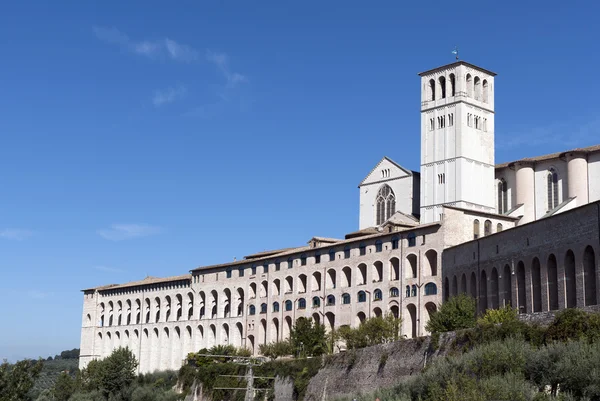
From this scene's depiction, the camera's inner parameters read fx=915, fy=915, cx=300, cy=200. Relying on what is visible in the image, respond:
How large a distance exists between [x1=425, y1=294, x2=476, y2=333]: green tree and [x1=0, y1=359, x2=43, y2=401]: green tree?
3235 cm

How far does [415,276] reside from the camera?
69250mm

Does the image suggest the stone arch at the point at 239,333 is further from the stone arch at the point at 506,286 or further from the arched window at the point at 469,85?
the stone arch at the point at 506,286

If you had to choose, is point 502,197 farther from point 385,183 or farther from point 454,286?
point 454,286

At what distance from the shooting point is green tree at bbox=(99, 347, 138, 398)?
81562 mm

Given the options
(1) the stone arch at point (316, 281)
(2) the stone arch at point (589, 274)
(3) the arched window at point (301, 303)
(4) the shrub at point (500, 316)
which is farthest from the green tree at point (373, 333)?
(2) the stone arch at point (589, 274)

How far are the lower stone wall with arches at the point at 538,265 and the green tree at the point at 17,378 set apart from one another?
33.3 metres

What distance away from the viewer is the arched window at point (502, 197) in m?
83.2

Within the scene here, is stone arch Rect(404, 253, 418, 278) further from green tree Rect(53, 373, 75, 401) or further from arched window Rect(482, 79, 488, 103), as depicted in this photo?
green tree Rect(53, 373, 75, 401)

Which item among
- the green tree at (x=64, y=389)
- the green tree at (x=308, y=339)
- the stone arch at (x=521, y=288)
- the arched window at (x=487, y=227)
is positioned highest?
the arched window at (x=487, y=227)

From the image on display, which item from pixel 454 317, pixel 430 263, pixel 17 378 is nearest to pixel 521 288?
pixel 454 317

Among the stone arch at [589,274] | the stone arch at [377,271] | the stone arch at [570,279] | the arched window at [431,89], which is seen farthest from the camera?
the arched window at [431,89]

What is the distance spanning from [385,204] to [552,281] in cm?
3749

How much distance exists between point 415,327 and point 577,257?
70.2ft

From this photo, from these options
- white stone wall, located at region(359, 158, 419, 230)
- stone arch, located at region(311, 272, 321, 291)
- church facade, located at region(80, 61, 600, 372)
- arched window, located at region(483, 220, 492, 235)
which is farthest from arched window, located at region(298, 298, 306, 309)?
arched window, located at region(483, 220, 492, 235)
